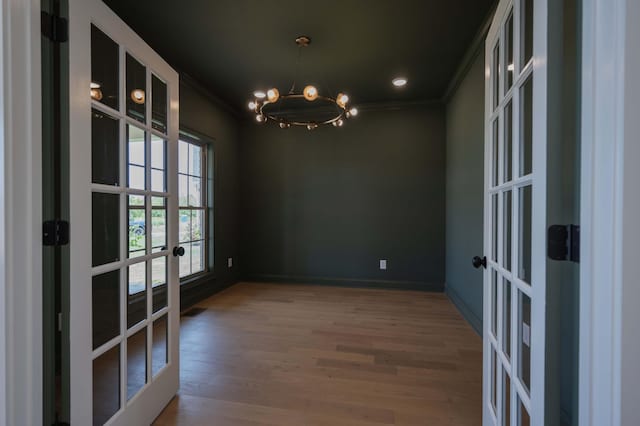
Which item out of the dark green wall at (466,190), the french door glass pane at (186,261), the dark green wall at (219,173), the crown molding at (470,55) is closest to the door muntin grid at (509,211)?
the crown molding at (470,55)

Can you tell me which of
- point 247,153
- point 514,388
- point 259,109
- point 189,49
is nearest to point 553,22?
point 514,388

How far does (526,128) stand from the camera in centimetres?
105

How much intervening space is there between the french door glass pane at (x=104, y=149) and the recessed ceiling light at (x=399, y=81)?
3.09 m

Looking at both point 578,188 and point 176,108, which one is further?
point 176,108

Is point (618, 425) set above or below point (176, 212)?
below

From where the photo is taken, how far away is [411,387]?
6.28 ft

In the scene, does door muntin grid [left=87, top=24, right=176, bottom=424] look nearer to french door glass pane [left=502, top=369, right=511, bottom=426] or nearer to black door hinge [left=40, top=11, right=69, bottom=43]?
black door hinge [left=40, top=11, right=69, bottom=43]

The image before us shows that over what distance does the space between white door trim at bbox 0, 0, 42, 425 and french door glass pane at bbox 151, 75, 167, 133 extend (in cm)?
61

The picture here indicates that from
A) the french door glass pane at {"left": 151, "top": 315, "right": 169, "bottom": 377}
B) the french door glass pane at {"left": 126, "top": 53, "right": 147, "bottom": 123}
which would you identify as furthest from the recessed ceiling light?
the french door glass pane at {"left": 151, "top": 315, "right": 169, "bottom": 377}

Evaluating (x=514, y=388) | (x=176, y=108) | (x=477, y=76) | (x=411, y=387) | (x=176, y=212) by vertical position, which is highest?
(x=477, y=76)

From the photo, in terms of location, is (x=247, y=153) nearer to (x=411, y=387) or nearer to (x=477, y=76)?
(x=477, y=76)

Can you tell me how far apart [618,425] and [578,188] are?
56cm

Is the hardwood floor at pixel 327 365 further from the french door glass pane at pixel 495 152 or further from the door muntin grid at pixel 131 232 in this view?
the french door glass pane at pixel 495 152

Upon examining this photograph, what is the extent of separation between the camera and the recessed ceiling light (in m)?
3.52
